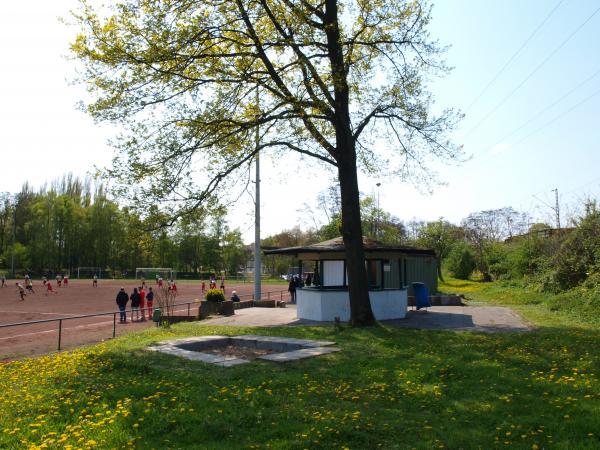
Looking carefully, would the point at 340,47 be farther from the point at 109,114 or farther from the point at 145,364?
the point at 145,364

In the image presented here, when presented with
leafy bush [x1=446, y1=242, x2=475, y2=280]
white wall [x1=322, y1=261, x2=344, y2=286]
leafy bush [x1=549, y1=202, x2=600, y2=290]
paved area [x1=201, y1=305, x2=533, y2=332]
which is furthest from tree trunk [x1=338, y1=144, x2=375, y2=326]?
leafy bush [x1=446, y1=242, x2=475, y2=280]

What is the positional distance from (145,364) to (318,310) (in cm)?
1029

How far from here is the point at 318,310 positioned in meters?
18.8

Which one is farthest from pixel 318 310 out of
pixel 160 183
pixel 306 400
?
pixel 306 400

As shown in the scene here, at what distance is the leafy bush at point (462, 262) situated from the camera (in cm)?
5000

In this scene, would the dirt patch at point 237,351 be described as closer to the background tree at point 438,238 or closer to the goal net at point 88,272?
the background tree at point 438,238

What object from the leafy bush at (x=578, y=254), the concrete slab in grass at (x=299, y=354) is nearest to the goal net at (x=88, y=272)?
the leafy bush at (x=578, y=254)

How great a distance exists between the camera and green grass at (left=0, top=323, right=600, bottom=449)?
5.22 m

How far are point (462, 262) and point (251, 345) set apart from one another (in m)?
41.4

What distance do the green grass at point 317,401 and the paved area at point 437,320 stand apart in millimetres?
5104

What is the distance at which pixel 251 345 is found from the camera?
478 inches

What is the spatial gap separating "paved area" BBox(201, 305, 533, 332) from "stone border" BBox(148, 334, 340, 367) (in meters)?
4.78

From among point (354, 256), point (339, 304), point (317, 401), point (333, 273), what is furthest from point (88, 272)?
point (317, 401)

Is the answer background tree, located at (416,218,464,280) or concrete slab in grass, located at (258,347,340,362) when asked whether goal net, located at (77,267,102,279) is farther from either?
concrete slab in grass, located at (258,347,340,362)
